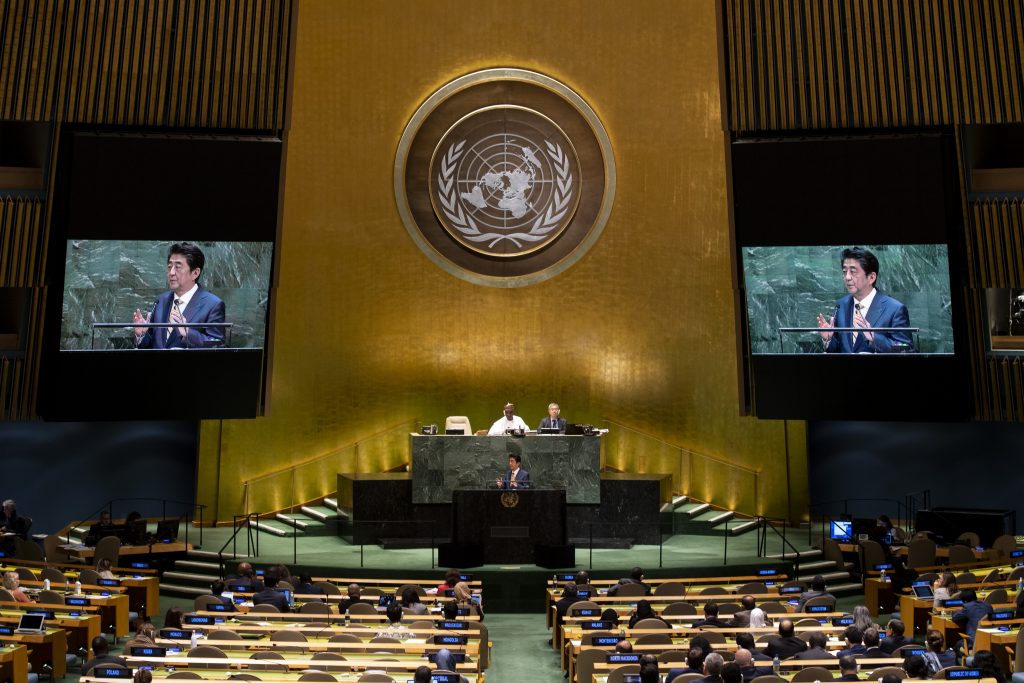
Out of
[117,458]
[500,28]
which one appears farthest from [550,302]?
[117,458]

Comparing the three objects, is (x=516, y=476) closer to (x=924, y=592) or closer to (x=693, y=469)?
(x=693, y=469)

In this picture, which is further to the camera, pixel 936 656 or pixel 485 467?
pixel 485 467

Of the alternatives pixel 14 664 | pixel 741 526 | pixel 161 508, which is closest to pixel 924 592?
pixel 741 526

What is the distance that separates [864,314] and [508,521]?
5.72 m

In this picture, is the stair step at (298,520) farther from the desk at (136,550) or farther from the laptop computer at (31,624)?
the laptop computer at (31,624)

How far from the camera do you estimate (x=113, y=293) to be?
15961mm

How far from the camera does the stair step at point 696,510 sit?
18500 mm

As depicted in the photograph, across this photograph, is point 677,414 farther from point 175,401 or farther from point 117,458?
point 117,458

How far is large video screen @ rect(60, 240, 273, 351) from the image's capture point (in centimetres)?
1591

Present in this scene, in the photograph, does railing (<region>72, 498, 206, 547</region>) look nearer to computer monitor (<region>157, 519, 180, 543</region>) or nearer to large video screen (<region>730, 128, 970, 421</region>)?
computer monitor (<region>157, 519, 180, 543</region>)

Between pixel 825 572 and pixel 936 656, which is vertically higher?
pixel 825 572

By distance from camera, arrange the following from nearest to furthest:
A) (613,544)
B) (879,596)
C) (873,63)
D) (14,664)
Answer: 1. (14,664)
2. (879,596)
3. (873,63)
4. (613,544)

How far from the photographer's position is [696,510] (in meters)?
18.7

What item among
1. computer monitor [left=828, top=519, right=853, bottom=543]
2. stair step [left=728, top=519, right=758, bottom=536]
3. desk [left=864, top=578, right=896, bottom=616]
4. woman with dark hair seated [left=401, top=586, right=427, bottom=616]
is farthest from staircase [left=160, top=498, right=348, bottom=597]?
desk [left=864, top=578, right=896, bottom=616]
